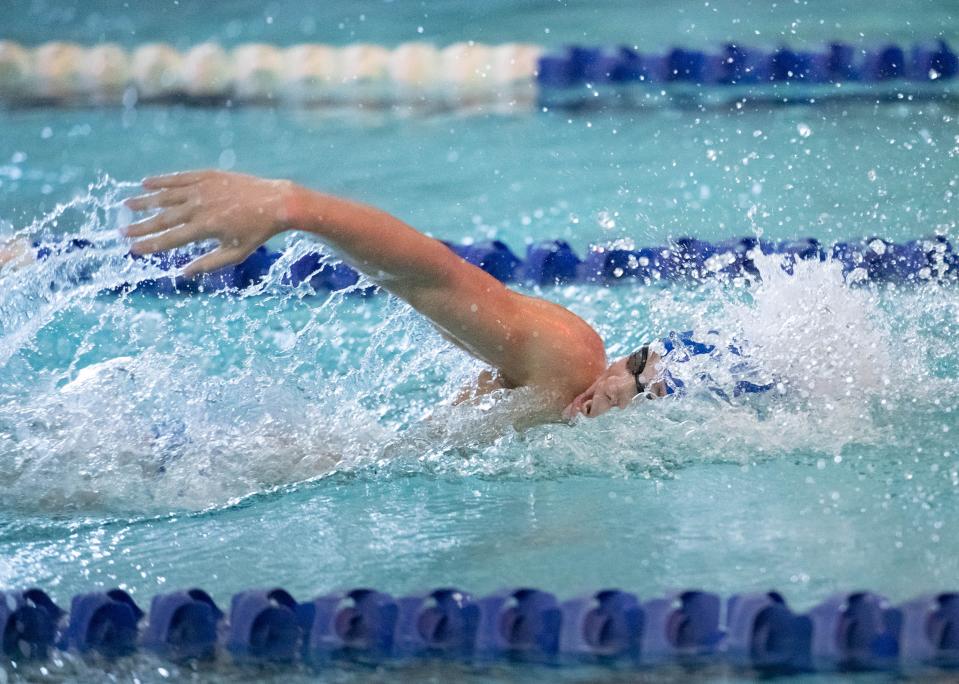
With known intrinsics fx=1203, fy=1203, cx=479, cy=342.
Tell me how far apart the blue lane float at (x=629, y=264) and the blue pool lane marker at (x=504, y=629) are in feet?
4.94

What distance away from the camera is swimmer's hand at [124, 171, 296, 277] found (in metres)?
1.77

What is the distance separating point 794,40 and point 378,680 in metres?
4.17

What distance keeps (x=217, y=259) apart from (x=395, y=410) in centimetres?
109

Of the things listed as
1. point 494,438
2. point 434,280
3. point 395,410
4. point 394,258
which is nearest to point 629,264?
point 395,410

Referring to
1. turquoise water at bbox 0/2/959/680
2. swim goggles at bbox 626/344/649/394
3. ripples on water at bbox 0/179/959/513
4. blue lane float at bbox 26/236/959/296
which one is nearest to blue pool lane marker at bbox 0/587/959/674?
turquoise water at bbox 0/2/959/680

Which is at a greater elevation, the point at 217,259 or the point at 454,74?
the point at 454,74

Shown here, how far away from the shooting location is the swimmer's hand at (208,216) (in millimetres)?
1774

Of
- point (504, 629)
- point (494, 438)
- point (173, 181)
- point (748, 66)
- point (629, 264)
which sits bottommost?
point (504, 629)

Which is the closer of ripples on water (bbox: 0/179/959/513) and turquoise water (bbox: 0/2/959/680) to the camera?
turquoise water (bbox: 0/2/959/680)

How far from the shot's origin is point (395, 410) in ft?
9.27

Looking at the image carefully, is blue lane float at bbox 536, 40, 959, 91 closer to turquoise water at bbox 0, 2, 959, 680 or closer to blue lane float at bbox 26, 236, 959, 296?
turquoise water at bbox 0, 2, 959, 680

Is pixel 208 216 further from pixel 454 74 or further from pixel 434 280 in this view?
pixel 454 74

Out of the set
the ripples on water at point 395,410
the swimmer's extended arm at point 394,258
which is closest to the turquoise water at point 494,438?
the ripples on water at point 395,410

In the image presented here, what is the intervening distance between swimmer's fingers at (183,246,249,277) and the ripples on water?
0.48m
